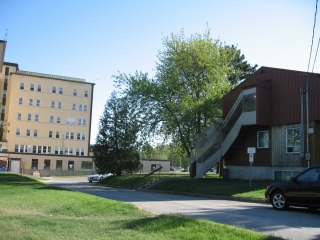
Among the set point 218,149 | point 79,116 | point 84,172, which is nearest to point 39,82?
point 79,116

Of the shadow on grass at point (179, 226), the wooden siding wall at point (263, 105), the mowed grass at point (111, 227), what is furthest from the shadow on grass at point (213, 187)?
the shadow on grass at point (179, 226)

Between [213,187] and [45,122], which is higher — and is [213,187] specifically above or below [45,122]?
below

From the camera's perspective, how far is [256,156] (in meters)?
27.2

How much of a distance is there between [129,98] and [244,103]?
1014 cm

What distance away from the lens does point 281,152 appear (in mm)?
25219

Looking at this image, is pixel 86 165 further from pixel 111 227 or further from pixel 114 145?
pixel 111 227

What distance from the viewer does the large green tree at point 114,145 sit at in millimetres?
37875

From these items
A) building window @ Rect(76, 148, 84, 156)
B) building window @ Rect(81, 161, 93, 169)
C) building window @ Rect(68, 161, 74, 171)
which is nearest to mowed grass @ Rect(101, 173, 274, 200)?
building window @ Rect(68, 161, 74, 171)

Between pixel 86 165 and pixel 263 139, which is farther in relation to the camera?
pixel 86 165

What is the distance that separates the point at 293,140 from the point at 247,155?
170 inches

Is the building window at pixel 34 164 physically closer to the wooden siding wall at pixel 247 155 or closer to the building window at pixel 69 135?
the building window at pixel 69 135

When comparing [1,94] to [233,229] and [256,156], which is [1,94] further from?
[233,229]

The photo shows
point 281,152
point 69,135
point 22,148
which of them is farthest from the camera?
point 69,135

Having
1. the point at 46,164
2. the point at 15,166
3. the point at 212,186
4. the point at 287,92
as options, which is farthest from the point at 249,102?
the point at 15,166
